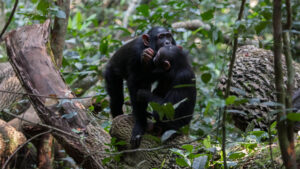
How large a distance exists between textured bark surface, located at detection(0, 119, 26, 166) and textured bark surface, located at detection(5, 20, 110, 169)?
1146mm

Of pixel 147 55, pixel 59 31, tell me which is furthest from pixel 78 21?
pixel 147 55

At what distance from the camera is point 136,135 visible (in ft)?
11.2

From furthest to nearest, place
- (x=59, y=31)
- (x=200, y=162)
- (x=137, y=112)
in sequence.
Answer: (x=59, y=31) < (x=137, y=112) < (x=200, y=162)

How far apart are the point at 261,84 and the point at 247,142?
140 cm

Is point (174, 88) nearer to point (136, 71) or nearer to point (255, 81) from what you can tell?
point (136, 71)

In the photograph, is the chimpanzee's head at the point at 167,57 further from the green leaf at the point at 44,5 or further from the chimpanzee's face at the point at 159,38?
the green leaf at the point at 44,5

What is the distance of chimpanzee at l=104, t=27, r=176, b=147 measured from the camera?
382cm

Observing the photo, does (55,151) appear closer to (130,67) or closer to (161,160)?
(130,67)

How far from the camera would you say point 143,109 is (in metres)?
3.81

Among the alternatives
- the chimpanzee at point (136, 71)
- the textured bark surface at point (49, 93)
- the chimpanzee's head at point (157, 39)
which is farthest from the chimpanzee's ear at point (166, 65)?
the textured bark surface at point (49, 93)

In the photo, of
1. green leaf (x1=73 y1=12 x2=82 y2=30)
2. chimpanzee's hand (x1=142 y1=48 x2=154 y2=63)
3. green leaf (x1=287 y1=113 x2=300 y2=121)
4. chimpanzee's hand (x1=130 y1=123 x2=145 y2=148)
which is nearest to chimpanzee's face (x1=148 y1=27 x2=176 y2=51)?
chimpanzee's hand (x1=142 y1=48 x2=154 y2=63)

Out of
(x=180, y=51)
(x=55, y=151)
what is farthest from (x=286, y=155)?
(x=55, y=151)

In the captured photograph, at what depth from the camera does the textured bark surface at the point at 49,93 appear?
328 cm

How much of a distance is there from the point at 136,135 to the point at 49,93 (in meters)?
1.07
